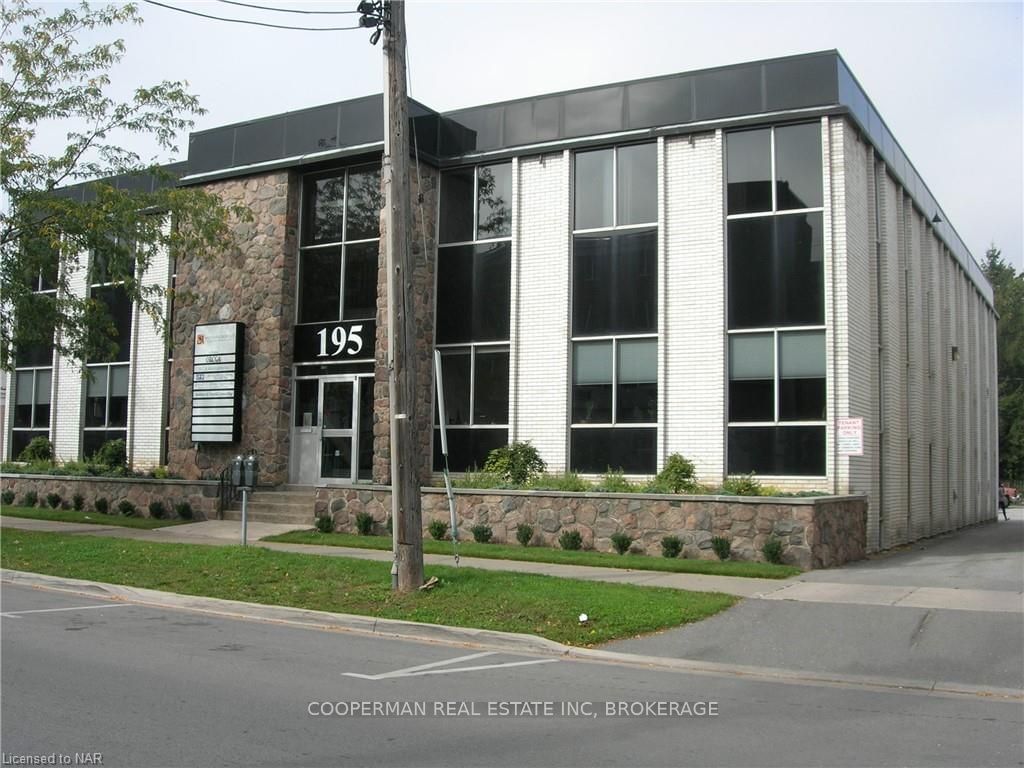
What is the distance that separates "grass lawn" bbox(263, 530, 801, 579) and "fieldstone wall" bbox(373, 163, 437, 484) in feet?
8.35

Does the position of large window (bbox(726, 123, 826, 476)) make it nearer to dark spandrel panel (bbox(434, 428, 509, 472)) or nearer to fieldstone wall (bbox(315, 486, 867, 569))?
fieldstone wall (bbox(315, 486, 867, 569))

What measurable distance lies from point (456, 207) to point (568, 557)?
31.2ft

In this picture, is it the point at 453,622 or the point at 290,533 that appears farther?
the point at 290,533

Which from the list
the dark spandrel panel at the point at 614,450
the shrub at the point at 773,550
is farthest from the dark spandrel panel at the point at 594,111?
the shrub at the point at 773,550

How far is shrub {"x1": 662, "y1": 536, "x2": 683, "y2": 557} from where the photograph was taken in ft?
53.7

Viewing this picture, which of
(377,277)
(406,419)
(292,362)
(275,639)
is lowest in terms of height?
(275,639)

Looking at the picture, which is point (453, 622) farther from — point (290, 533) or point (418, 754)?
point (290, 533)

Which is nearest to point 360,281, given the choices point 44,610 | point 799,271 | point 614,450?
point 614,450

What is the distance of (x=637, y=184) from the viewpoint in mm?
20438

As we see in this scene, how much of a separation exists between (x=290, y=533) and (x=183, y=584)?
546 centimetres

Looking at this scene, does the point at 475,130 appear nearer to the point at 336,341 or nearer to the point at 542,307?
the point at 542,307

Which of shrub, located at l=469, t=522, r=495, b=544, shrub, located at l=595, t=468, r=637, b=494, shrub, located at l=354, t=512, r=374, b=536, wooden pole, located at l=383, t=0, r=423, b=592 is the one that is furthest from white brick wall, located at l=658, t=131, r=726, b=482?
wooden pole, located at l=383, t=0, r=423, b=592

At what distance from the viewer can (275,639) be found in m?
10.3

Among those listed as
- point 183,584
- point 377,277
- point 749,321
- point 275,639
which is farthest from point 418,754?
point 377,277
